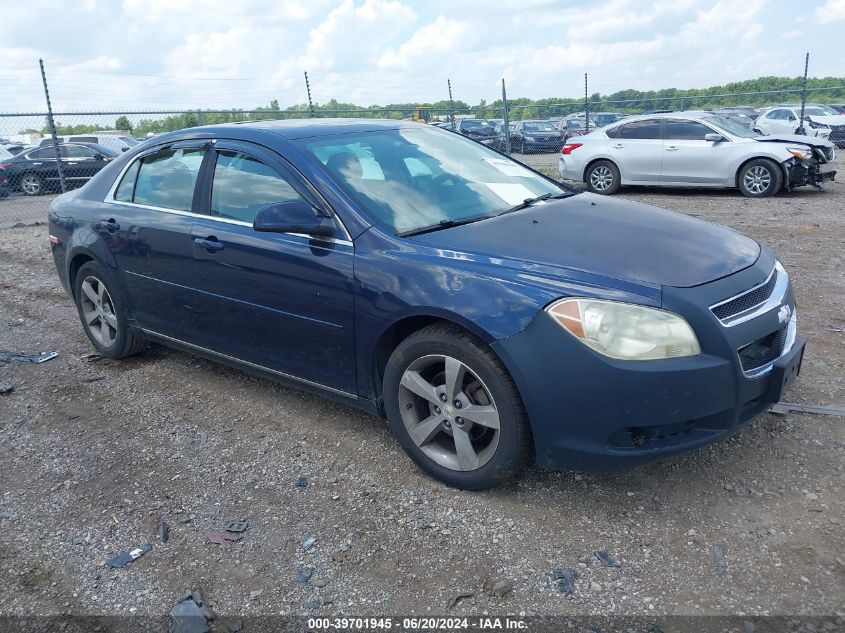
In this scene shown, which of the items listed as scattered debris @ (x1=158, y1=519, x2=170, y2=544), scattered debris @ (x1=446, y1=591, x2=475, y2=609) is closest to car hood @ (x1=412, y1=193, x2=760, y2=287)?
scattered debris @ (x1=446, y1=591, x2=475, y2=609)

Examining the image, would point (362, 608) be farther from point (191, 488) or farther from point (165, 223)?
point (165, 223)

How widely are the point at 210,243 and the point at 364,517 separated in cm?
181

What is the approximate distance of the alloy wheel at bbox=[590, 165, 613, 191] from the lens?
13.6 m

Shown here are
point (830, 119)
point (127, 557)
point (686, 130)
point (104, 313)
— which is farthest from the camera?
point (830, 119)

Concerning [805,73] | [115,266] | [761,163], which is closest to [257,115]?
[761,163]

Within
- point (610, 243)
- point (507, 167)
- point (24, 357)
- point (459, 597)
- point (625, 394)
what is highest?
point (507, 167)

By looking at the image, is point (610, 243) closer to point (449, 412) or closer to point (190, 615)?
point (449, 412)

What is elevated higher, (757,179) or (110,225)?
(110,225)

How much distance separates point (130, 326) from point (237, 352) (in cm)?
124

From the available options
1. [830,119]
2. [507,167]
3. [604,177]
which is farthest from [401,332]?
[830,119]

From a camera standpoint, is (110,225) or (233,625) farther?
(110,225)

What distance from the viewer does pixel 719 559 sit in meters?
2.80

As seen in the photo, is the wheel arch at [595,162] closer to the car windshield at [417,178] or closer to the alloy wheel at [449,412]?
the car windshield at [417,178]

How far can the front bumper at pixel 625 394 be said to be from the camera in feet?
9.29
